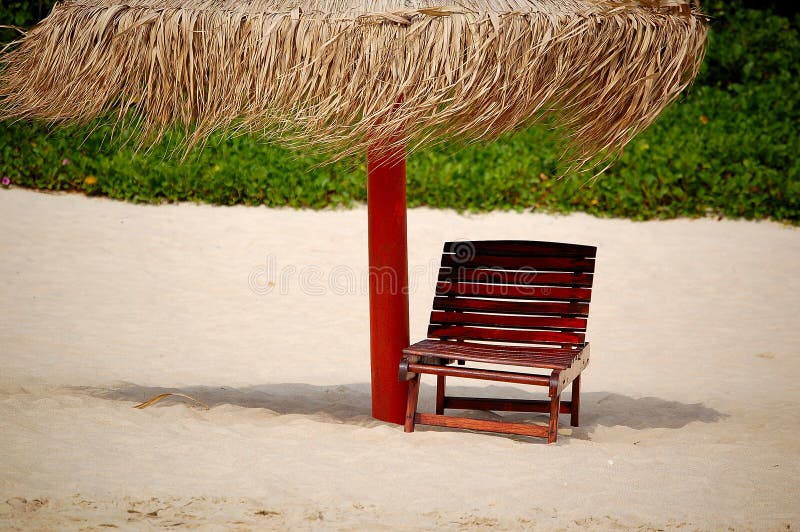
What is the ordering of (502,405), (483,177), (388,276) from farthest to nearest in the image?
(483,177), (502,405), (388,276)

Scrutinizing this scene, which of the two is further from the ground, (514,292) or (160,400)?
(514,292)

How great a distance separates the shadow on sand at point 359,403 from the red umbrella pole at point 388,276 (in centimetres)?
24

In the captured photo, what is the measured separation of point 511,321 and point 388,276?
0.76m

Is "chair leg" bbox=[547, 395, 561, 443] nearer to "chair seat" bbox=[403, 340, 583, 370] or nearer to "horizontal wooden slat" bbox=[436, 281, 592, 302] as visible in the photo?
"chair seat" bbox=[403, 340, 583, 370]

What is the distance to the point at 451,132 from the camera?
14.1ft

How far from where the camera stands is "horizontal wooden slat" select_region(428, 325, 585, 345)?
5.06 m

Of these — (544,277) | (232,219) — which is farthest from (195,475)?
(232,219)

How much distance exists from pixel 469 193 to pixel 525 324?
5.64m

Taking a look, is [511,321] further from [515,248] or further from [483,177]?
[483,177]

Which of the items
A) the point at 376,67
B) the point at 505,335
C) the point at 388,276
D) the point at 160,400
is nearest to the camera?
the point at 376,67

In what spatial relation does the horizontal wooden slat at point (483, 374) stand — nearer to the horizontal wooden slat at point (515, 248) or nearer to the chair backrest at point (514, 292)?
the chair backrest at point (514, 292)

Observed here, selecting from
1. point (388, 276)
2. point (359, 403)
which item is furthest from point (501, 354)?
point (359, 403)

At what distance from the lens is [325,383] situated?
632 centimetres

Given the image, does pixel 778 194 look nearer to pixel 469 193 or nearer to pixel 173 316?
pixel 469 193
